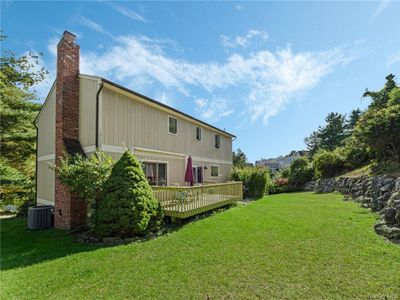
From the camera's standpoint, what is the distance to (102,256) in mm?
6285

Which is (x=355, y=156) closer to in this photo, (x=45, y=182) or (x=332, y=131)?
(x=45, y=182)

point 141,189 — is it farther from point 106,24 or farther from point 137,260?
point 106,24

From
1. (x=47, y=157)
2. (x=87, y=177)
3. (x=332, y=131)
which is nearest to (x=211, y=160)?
(x=47, y=157)

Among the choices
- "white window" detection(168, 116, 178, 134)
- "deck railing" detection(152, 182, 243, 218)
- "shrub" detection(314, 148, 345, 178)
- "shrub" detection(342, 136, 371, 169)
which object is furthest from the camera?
"shrub" detection(314, 148, 345, 178)

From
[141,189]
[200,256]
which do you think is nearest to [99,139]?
[141,189]

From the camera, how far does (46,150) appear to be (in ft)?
43.2

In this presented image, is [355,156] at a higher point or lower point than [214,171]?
higher

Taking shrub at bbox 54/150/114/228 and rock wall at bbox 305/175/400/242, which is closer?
rock wall at bbox 305/175/400/242

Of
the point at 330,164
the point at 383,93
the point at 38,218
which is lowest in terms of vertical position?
the point at 38,218

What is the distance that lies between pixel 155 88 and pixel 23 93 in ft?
37.2

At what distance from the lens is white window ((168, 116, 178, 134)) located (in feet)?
48.2

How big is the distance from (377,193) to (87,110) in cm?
1416

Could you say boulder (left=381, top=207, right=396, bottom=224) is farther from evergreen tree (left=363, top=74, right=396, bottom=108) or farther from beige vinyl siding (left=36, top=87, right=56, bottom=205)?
evergreen tree (left=363, top=74, right=396, bottom=108)

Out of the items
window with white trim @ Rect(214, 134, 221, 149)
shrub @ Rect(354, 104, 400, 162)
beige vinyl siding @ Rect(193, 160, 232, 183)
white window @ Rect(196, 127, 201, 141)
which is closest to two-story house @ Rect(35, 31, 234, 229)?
white window @ Rect(196, 127, 201, 141)
